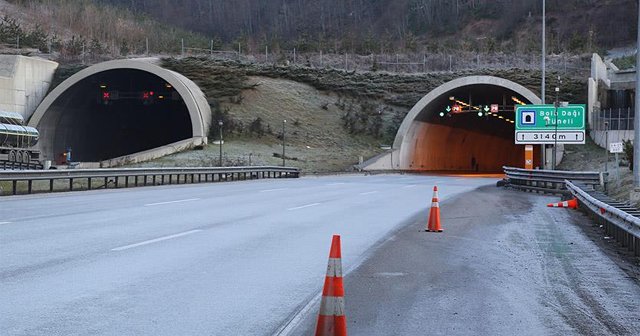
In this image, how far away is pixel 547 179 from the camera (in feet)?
112

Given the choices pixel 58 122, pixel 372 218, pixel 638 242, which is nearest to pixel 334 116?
pixel 58 122

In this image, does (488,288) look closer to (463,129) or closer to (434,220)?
(434,220)

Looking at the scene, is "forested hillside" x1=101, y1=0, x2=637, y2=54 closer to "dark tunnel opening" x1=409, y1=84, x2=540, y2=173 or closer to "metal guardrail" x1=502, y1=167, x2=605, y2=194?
"dark tunnel opening" x1=409, y1=84, x2=540, y2=173

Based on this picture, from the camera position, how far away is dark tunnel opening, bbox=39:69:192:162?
200ft

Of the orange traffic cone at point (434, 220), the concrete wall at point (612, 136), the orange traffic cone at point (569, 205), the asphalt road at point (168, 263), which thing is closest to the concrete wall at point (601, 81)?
the concrete wall at point (612, 136)

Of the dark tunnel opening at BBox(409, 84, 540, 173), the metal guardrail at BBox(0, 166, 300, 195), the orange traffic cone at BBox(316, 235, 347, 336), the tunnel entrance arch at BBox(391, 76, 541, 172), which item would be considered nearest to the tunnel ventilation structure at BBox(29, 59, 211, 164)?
the metal guardrail at BBox(0, 166, 300, 195)

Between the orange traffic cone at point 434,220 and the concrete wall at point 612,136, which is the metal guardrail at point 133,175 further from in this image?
the concrete wall at point 612,136

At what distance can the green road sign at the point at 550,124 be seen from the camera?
127 feet

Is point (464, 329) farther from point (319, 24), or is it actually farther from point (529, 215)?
point (319, 24)

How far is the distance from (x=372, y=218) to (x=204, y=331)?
12.1 metres

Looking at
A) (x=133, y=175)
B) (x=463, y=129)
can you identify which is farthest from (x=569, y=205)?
(x=463, y=129)

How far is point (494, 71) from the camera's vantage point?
71250mm

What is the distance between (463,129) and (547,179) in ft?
121

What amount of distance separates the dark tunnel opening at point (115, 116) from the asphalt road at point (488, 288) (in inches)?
1969
